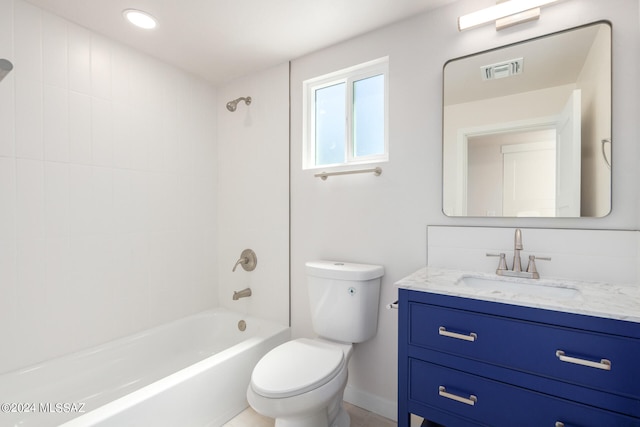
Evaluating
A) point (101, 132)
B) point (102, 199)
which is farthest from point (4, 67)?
point (102, 199)

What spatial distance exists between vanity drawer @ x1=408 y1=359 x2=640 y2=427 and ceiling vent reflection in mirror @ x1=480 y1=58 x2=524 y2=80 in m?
1.37

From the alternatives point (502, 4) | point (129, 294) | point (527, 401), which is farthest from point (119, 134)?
point (527, 401)

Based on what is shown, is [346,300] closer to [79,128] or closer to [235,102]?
[235,102]

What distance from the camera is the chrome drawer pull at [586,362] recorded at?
0.93 m

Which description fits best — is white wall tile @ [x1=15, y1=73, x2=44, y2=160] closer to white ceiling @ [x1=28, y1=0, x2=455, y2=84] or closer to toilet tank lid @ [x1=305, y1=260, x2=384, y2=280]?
white ceiling @ [x1=28, y1=0, x2=455, y2=84]

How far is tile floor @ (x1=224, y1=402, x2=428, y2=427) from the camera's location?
5.77ft

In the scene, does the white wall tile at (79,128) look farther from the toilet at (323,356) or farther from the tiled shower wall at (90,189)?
the toilet at (323,356)

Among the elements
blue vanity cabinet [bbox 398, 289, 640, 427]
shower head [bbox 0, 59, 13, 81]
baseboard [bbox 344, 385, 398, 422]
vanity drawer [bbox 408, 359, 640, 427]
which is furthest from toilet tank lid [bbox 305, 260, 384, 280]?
shower head [bbox 0, 59, 13, 81]

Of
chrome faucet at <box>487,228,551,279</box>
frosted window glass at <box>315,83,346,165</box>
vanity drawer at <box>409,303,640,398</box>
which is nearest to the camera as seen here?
vanity drawer at <box>409,303,640,398</box>

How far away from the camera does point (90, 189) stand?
6.15ft

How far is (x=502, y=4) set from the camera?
1.45 m

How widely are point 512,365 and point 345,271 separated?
873mm

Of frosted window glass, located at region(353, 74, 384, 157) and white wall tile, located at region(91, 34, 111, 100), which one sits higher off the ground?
white wall tile, located at region(91, 34, 111, 100)

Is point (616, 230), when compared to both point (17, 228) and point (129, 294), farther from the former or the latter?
point (17, 228)
